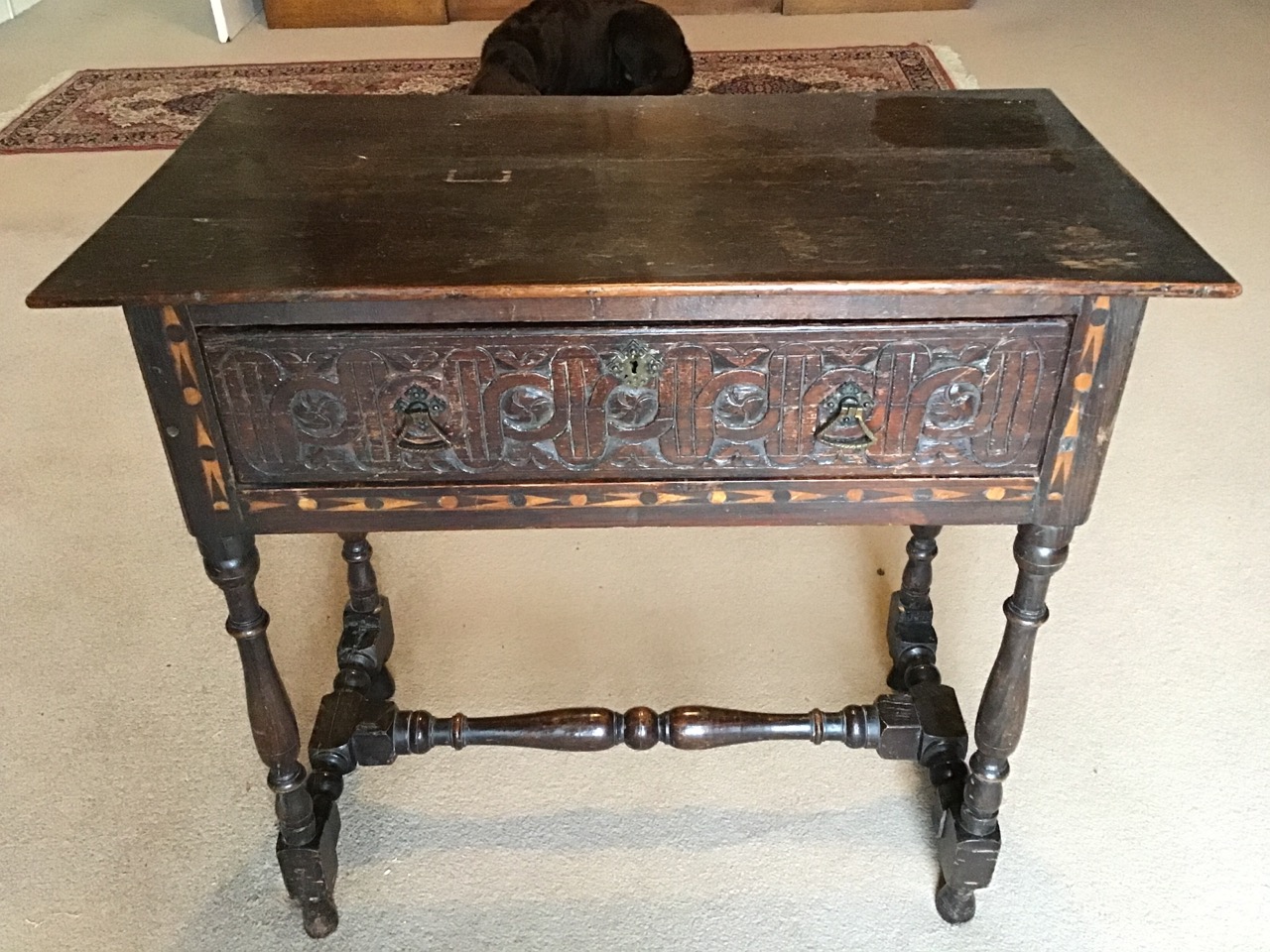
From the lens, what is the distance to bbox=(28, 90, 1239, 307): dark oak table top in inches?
29.5

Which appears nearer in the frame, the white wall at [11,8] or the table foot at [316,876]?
the table foot at [316,876]

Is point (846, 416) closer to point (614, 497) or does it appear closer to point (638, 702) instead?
point (614, 497)

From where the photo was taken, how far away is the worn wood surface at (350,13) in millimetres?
3756

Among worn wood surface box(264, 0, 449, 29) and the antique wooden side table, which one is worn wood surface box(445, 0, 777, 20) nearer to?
worn wood surface box(264, 0, 449, 29)

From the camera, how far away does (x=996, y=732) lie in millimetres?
1002

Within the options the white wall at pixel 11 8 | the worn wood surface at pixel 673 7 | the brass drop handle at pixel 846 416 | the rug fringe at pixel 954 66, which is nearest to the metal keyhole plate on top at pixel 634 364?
the brass drop handle at pixel 846 416

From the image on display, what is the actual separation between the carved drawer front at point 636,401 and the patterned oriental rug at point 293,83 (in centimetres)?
235

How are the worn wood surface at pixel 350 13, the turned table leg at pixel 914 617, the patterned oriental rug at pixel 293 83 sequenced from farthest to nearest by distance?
the worn wood surface at pixel 350 13 < the patterned oriental rug at pixel 293 83 < the turned table leg at pixel 914 617

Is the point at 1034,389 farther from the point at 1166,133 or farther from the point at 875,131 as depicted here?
the point at 1166,133

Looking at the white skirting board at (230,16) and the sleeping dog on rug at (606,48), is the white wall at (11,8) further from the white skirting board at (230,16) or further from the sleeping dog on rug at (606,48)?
the sleeping dog on rug at (606,48)

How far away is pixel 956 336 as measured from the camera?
0.78 m

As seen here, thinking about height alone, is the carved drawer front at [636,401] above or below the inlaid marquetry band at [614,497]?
above

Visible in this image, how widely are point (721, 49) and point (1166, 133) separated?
132 centimetres

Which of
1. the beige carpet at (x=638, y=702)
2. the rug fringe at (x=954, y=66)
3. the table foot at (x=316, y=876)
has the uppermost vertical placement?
the rug fringe at (x=954, y=66)
